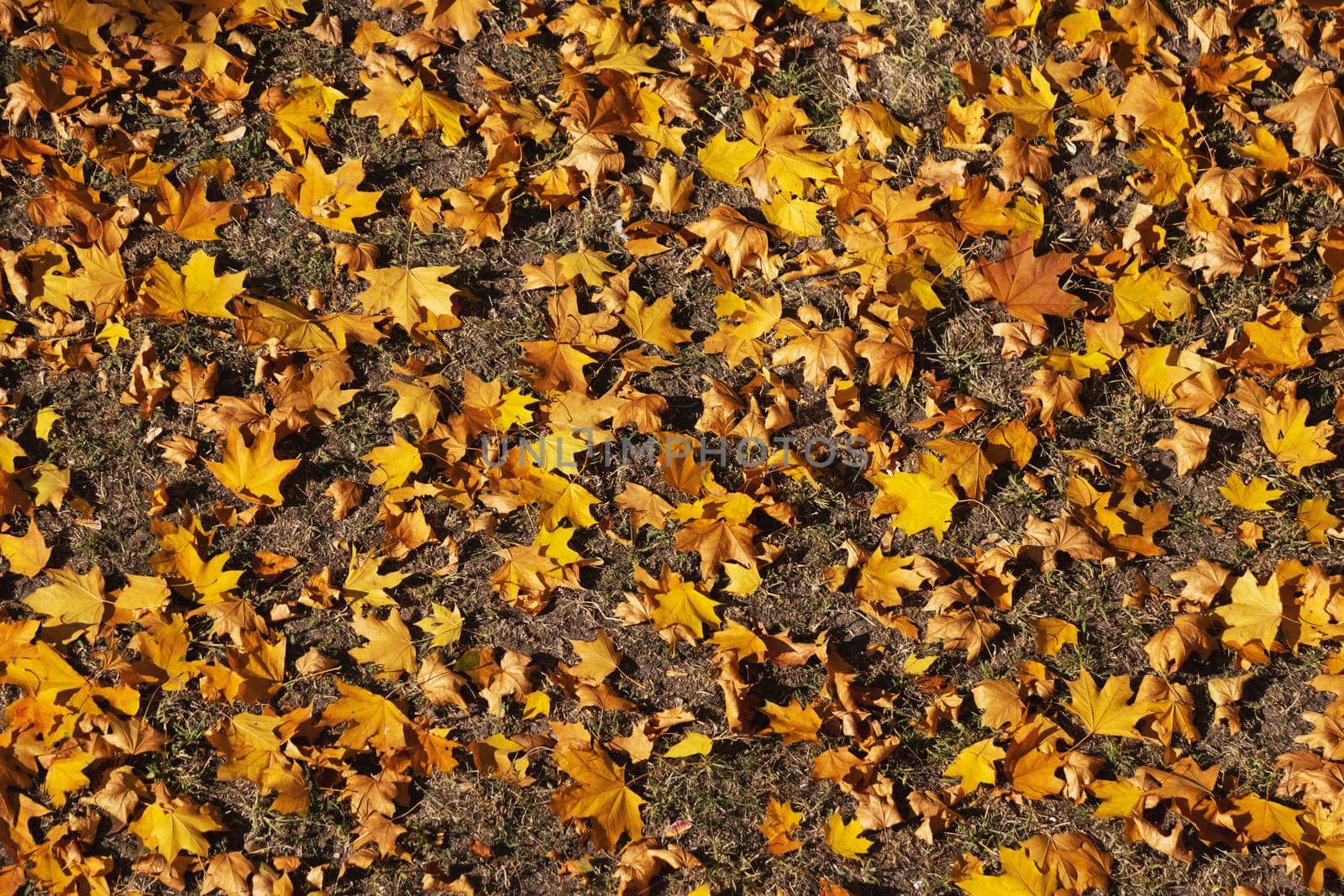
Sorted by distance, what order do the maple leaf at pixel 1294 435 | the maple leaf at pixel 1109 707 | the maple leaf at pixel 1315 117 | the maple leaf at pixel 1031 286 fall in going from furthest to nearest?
the maple leaf at pixel 1315 117
the maple leaf at pixel 1031 286
the maple leaf at pixel 1294 435
the maple leaf at pixel 1109 707

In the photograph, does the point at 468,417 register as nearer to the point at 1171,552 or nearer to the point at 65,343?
the point at 65,343

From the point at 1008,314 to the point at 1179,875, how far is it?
1.69m

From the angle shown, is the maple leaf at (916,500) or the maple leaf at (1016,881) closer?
the maple leaf at (1016,881)

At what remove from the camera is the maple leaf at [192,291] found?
11.0 feet

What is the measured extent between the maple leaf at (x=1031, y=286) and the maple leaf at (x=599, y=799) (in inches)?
73.0

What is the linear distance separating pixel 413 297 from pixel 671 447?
0.95 m

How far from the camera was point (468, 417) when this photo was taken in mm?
3244

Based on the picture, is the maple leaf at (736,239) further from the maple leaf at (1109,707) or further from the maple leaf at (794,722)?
the maple leaf at (1109,707)

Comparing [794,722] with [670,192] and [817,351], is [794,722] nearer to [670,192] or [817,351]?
[817,351]

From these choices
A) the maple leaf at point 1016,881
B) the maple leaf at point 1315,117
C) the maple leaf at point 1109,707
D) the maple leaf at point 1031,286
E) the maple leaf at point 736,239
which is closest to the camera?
the maple leaf at point 1016,881

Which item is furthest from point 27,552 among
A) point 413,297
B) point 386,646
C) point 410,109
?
point 410,109

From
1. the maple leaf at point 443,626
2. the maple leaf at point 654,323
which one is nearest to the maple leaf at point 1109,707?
the maple leaf at point 654,323

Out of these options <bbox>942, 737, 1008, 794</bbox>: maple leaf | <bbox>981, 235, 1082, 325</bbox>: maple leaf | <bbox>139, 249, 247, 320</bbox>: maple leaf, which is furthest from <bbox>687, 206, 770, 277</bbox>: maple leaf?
<bbox>942, 737, 1008, 794</bbox>: maple leaf

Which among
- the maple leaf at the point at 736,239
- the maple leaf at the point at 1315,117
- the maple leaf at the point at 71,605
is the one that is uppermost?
the maple leaf at the point at 1315,117
